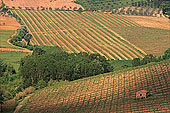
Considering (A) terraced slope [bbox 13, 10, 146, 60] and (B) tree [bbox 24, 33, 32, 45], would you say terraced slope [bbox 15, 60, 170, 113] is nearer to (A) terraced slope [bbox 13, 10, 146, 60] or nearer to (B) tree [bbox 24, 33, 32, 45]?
(A) terraced slope [bbox 13, 10, 146, 60]

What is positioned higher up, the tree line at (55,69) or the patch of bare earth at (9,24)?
the tree line at (55,69)

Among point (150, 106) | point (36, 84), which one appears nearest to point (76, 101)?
point (150, 106)

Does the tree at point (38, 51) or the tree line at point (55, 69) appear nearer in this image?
the tree line at point (55, 69)

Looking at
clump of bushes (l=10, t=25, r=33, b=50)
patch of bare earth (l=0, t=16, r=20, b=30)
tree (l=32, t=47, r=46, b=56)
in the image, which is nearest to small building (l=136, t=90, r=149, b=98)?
tree (l=32, t=47, r=46, b=56)

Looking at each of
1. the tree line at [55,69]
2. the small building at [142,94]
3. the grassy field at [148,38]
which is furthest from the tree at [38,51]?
the small building at [142,94]

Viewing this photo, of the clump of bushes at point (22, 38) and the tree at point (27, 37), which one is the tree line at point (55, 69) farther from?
the tree at point (27, 37)

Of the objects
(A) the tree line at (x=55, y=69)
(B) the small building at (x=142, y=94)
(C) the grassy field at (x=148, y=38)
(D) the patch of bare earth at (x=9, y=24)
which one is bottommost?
(C) the grassy field at (x=148, y=38)

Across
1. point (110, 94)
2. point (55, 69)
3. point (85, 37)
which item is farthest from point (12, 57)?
point (110, 94)

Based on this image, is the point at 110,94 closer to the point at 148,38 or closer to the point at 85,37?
the point at 148,38
